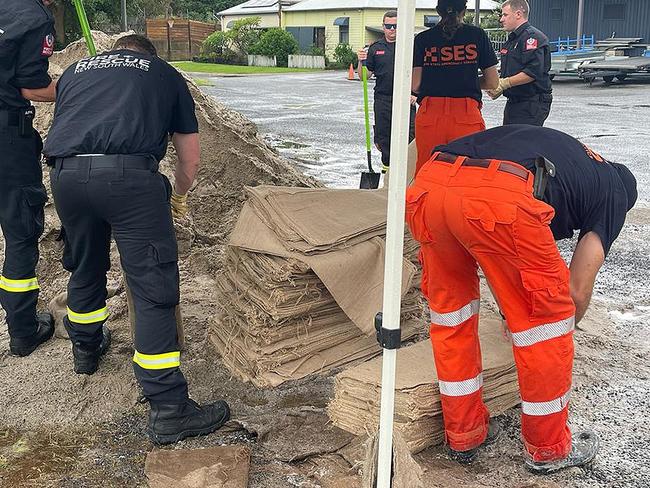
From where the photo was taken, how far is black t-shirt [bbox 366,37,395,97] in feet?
26.3

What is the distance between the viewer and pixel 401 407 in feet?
10.3

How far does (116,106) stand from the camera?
10.6 feet

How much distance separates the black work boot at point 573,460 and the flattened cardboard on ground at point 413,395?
0.41 metres

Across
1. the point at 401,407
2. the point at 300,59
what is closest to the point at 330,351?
the point at 401,407

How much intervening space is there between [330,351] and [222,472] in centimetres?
109

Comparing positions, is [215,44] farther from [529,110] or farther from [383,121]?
[529,110]

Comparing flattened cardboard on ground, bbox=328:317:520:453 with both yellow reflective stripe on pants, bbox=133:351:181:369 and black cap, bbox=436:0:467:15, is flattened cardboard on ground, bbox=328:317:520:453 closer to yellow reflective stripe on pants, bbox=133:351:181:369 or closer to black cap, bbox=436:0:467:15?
yellow reflective stripe on pants, bbox=133:351:181:369

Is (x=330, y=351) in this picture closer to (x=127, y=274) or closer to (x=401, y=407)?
(x=401, y=407)

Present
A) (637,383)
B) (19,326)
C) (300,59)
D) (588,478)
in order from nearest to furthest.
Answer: (588,478), (637,383), (19,326), (300,59)

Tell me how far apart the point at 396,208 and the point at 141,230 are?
4.64 ft

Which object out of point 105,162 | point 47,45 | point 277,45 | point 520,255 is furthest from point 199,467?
point 277,45

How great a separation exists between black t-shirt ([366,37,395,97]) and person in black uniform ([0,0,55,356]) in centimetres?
474

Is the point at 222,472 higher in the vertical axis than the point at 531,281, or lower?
lower

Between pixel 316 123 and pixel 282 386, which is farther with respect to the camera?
pixel 316 123
